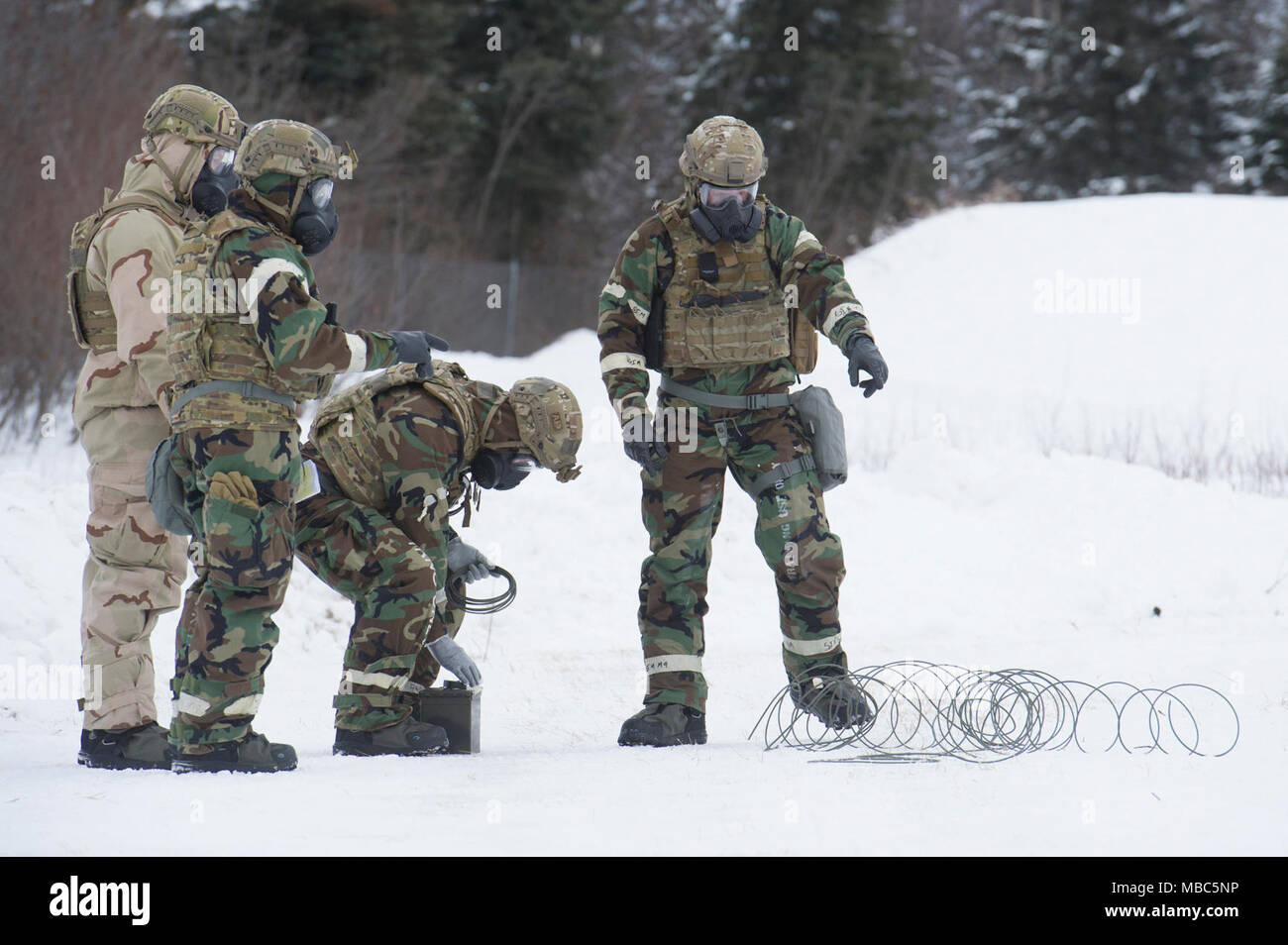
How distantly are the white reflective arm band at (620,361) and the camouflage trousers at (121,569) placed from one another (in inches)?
64.3

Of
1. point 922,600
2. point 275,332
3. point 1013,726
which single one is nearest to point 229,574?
point 275,332

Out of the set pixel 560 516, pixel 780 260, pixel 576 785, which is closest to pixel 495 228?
pixel 560 516

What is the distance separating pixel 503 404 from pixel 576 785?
153cm

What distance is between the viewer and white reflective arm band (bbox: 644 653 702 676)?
16.7 feet

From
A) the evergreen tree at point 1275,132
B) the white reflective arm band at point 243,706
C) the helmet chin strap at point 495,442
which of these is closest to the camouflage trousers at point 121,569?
the white reflective arm band at point 243,706

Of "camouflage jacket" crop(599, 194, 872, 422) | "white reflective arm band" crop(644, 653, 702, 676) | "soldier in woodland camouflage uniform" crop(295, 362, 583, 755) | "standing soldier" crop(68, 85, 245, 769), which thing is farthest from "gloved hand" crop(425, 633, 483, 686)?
"camouflage jacket" crop(599, 194, 872, 422)

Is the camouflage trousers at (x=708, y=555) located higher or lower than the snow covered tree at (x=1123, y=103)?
lower

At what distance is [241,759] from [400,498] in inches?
42.4

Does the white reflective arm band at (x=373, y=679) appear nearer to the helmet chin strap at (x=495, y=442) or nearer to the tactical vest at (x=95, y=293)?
the helmet chin strap at (x=495, y=442)

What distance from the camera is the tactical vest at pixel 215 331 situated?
13.3ft

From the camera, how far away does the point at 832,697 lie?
503 centimetres

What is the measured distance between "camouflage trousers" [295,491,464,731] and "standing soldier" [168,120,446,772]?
0.47 metres
